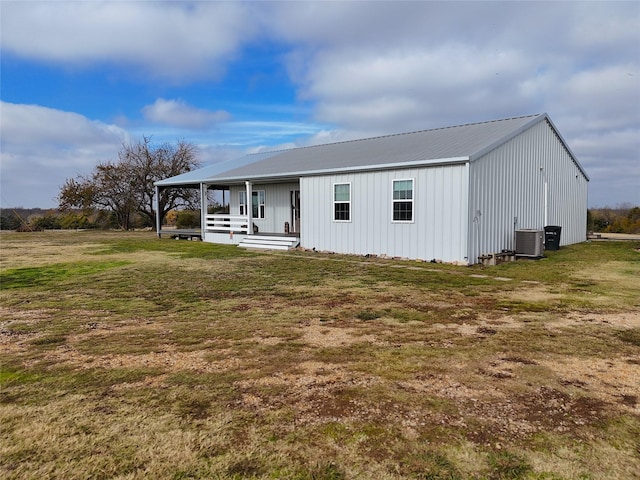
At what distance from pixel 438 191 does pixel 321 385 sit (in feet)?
31.1

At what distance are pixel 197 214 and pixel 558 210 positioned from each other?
2447 cm

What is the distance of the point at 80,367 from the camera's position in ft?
13.3

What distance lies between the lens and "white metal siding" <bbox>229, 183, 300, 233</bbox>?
20.4 metres

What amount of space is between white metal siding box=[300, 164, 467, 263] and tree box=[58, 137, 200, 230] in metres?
20.1

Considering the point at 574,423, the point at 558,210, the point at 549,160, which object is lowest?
the point at 574,423

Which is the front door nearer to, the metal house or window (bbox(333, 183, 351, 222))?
the metal house

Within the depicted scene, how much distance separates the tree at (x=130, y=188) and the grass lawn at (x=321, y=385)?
27610 millimetres

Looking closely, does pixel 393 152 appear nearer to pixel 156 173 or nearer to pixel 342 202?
pixel 342 202

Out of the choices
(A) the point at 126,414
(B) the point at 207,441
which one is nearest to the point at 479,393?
(B) the point at 207,441

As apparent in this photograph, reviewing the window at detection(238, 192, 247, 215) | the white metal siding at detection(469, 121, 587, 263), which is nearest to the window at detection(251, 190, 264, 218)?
the window at detection(238, 192, 247, 215)

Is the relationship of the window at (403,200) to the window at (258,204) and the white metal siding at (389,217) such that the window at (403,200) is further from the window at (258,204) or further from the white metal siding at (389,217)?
the window at (258,204)

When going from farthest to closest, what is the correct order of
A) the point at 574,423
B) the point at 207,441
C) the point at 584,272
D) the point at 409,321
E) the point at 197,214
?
the point at 197,214, the point at 584,272, the point at 409,321, the point at 574,423, the point at 207,441

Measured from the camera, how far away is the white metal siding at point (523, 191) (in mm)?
12039

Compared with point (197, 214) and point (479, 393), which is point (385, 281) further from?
point (197, 214)
